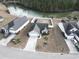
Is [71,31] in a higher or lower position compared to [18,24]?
higher

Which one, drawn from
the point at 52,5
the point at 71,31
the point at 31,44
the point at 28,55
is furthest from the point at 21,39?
the point at 52,5

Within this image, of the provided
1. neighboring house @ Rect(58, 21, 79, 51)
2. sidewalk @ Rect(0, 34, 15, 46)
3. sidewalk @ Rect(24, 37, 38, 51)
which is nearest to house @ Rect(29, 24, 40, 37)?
sidewalk @ Rect(24, 37, 38, 51)

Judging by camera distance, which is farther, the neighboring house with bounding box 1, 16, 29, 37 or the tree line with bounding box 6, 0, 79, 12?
the tree line with bounding box 6, 0, 79, 12

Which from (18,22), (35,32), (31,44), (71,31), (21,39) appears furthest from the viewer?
(18,22)

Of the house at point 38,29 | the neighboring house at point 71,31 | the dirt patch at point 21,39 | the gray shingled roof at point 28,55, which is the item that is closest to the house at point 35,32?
the house at point 38,29

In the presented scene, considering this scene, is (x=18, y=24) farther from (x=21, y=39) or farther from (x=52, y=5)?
(x=52, y=5)

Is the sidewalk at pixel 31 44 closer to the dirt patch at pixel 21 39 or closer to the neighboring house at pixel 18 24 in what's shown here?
the dirt patch at pixel 21 39

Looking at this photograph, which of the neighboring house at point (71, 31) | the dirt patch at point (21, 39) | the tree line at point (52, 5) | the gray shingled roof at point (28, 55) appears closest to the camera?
the gray shingled roof at point (28, 55)

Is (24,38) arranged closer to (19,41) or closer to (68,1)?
(19,41)

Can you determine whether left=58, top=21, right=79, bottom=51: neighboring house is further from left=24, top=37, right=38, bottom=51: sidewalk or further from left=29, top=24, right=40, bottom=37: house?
left=24, top=37, right=38, bottom=51: sidewalk
